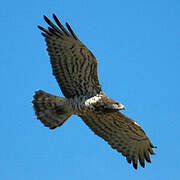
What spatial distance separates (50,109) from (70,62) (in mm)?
1030

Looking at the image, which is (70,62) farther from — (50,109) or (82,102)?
(50,109)

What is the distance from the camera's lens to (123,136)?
1138 centimetres

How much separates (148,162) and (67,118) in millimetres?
2023

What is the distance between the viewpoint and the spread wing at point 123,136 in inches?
442

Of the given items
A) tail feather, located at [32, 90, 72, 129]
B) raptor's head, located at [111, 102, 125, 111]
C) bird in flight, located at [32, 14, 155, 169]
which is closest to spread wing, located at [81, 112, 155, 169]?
bird in flight, located at [32, 14, 155, 169]

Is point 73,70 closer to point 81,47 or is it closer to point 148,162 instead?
point 81,47

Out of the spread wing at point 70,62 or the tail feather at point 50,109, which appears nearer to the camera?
the spread wing at point 70,62

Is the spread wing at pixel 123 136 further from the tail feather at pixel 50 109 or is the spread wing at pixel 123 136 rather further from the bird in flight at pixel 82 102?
the tail feather at pixel 50 109

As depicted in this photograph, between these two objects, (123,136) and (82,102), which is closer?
(82,102)

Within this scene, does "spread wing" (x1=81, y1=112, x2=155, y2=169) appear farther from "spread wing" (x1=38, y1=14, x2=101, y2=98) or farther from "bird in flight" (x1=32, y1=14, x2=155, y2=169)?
"spread wing" (x1=38, y1=14, x2=101, y2=98)

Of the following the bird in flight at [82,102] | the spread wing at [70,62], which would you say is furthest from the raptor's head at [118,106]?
the spread wing at [70,62]

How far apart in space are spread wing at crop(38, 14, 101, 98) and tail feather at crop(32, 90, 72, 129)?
0.25 metres

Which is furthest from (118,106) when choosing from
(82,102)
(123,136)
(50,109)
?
(50,109)

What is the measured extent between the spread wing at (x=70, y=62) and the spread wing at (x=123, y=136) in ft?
2.40
